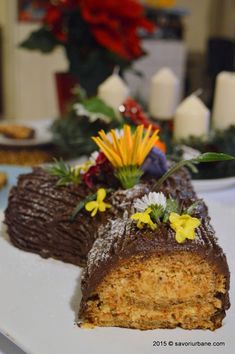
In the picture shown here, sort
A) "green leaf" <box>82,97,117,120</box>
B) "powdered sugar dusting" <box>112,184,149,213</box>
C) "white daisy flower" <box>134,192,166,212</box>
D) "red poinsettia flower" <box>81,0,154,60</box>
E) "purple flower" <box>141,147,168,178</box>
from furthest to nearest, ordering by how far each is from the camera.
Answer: "red poinsettia flower" <box>81,0,154,60</box> → "green leaf" <box>82,97,117,120</box> → "purple flower" <box>141,147,168,178</box> → "powdered sugar dusting" <box>112,184,149,213</box> → "white daisy flower" <box>134,192,166,212</box>

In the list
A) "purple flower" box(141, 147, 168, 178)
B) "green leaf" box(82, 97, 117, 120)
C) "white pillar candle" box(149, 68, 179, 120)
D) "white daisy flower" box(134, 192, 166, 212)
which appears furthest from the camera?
"white pillar candle" box(149, 68, 179, 120)

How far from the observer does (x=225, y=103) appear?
1.91 m

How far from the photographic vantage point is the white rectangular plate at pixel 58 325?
2.57 ft

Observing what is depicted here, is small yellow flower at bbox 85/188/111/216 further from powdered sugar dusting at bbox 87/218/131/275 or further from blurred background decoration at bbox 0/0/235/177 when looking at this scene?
blurred background decoration at bbox 0/0/235/177

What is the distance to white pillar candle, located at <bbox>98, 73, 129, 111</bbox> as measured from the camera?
190 cm

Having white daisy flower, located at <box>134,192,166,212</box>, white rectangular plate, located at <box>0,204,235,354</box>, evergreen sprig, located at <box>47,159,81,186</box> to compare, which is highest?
white daisy flower, located at <box>134,192,166,212</box>

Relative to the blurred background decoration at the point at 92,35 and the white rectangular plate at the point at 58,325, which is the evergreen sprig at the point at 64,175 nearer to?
the white rectangular plate at the point at 58,325

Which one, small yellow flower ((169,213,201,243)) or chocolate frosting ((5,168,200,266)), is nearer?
small yellow flower ((169,213,201,243))

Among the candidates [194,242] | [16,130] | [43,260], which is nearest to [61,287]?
[43,260]

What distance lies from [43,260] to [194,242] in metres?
0.35

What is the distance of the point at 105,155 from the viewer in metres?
1.11

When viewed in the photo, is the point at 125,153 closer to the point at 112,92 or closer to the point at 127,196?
the point at 127,196

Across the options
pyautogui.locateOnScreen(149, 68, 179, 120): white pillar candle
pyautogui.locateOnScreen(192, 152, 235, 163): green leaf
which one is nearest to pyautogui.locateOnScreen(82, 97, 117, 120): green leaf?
pyautogui.locateOnScreen(149, 68, 179, 120): white pillar candle

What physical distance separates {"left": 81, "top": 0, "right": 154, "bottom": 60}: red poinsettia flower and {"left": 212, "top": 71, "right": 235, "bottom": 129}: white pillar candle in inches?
12.4
